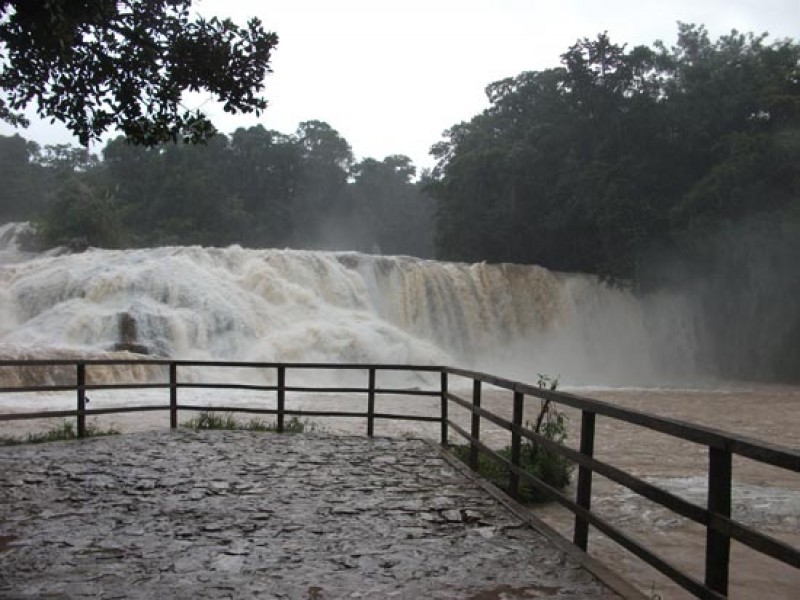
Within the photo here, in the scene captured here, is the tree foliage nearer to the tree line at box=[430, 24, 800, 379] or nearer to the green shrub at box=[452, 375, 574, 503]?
the green shrub at box=[452, 375, 574, 503]

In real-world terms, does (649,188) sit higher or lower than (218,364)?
higher

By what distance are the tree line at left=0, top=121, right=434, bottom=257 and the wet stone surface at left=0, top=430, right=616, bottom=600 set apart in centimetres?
4203

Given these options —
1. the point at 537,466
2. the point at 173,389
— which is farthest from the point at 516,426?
the point at 173,389

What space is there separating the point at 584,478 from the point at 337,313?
→ 22959 millimetres

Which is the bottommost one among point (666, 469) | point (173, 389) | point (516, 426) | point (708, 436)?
point (666, 469)

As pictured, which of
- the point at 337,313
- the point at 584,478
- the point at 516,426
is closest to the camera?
the point at 584,478

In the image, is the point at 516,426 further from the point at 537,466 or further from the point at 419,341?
the point at 419,341

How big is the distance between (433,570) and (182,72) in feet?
17.3

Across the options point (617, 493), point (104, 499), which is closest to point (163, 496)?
point (104, 499)

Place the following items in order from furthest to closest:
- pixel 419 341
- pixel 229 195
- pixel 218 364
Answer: pixel 229 195, pixel 419 341, pixel 218 364

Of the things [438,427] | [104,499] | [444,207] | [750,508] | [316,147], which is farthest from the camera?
[316,147]

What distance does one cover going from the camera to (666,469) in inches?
468

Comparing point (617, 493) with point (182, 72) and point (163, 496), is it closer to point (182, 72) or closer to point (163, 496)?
point (163, 496)

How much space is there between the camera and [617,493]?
31.5ft
